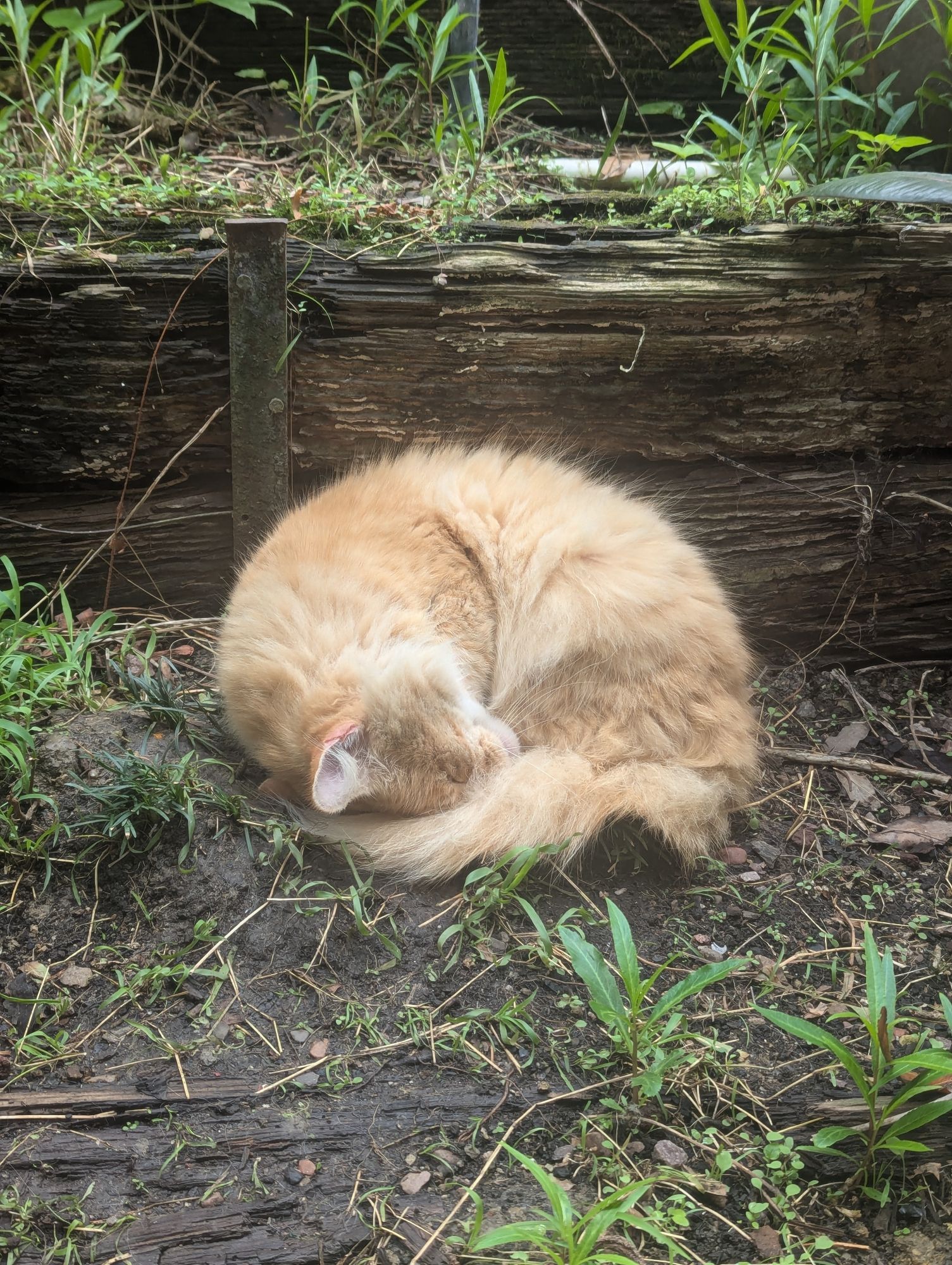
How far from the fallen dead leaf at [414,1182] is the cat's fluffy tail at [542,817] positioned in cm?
93

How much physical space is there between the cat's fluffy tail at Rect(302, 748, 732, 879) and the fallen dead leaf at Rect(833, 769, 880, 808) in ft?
2.19

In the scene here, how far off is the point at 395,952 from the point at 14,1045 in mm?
1037

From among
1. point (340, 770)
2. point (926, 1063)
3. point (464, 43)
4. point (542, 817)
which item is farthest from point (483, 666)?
point (464, 43)

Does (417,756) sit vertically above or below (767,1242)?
above

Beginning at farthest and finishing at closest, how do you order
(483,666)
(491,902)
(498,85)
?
(498,85) → (483,666) → (491,902)

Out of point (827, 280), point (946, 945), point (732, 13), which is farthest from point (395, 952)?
point (732, 13)

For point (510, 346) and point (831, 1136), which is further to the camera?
point (510, 346)

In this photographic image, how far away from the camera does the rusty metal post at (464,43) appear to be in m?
4.39

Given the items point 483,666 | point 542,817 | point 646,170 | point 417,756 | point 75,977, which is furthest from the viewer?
point 646,170

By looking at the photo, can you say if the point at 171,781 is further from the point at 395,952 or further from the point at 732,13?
the point at 732,13

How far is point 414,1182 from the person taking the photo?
2.15m

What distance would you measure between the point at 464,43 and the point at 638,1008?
14.7 ft

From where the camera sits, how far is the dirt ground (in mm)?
2086

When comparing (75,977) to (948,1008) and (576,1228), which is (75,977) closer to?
(576,1228)
